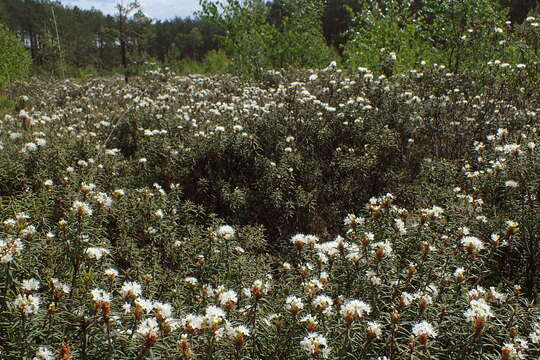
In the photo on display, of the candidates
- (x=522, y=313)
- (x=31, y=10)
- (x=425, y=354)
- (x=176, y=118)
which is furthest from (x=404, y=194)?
(x=31, y=10)

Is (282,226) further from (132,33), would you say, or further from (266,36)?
(132,33)

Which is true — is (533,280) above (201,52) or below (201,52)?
below

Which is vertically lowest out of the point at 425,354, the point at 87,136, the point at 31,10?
the point at 425,354

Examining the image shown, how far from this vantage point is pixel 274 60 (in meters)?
15.2

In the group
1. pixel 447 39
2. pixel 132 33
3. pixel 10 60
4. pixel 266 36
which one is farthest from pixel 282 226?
pixel 10 60

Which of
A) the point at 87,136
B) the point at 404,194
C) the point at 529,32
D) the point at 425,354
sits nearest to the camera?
the point at 425,354

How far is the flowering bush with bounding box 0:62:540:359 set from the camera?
7.00ft

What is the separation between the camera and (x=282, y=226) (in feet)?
19.1

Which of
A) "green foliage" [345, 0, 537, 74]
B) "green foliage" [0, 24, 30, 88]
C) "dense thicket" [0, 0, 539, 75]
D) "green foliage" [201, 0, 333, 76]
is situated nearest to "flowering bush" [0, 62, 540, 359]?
"green foliage" [345, 0, 537, 74]

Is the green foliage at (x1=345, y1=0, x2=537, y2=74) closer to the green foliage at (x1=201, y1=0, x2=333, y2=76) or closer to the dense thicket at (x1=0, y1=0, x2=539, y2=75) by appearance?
the dense thicket at (x1=0, y1=0, x2=539, y2=75)

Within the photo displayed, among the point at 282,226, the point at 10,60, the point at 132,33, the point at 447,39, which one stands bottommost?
the point at 282,226

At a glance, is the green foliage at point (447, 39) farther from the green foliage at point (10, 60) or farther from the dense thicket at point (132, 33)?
the green foliage at point (10, 60)

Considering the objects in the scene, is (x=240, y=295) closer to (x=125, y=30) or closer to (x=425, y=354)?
(x=425, y=354)

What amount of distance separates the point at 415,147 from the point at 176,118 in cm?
460
